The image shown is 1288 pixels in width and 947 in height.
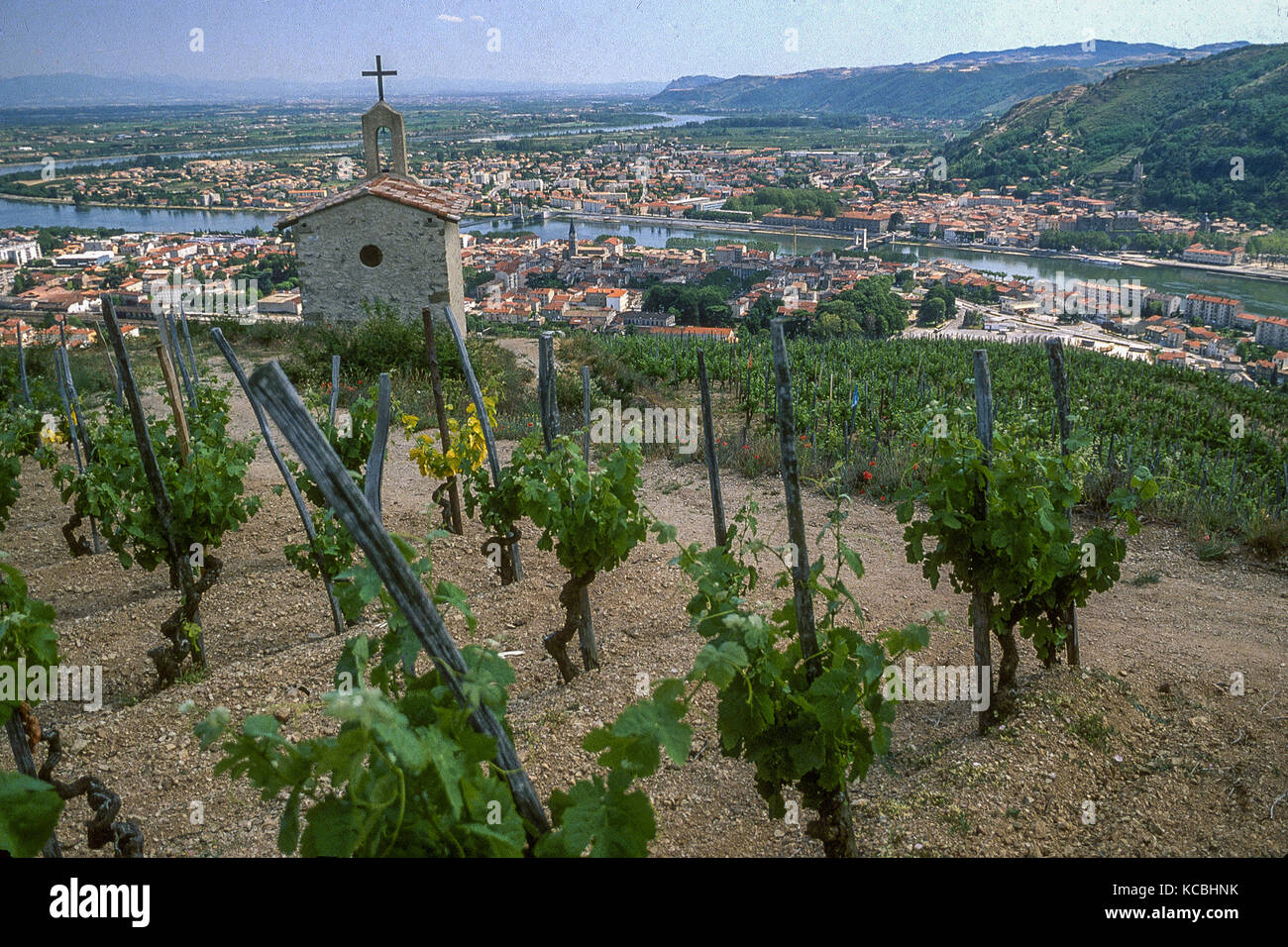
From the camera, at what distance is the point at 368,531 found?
1.62 meters

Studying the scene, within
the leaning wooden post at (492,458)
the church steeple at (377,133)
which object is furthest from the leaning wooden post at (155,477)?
the church steeple at (377,133)

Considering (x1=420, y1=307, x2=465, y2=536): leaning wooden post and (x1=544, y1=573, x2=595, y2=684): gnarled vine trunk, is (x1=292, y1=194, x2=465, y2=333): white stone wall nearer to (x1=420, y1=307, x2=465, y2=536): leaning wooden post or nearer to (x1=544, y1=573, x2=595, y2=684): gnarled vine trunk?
(x1=420, y1=307, x2=465, y2=536): leaning wooden post

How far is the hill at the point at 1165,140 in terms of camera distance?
4538 centimetres

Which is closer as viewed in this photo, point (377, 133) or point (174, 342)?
point (174, 342)

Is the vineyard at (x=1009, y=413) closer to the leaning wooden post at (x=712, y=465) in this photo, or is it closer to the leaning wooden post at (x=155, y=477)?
the leaning wooden post at (x=712, y=465)

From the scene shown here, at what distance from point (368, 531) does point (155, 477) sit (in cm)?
377

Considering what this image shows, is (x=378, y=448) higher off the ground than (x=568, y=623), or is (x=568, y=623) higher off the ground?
→ (x=378, y=448)

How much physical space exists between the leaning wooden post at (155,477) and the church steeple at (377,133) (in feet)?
35.2

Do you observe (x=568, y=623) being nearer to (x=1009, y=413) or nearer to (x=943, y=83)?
→ (x=1009, y=413)

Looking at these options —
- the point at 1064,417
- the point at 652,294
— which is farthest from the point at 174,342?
the point at 652,294

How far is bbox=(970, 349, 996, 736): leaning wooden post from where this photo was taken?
3783 mm

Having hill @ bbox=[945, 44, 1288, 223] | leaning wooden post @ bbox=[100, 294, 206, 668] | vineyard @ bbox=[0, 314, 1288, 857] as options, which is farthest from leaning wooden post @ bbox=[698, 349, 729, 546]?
hill @ bbox=[945, 44, 1288, 223]

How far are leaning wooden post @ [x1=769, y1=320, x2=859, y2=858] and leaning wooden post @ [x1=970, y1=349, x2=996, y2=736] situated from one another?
1.43 m
